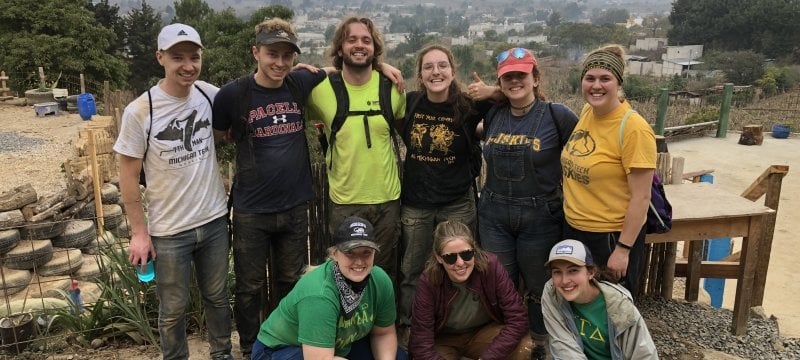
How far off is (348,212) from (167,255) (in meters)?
1.00

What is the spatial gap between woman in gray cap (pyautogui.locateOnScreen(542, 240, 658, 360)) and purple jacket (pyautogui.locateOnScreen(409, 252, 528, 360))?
0.19 m

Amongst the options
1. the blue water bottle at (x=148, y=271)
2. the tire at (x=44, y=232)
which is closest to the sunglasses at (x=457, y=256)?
the blue water bottle at (x=148, y=271)

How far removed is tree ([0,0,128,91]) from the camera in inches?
905

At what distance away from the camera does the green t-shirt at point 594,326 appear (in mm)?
3070

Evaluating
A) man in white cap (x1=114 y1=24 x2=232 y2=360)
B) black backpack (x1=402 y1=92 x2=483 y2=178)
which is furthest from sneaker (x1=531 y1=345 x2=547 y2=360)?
man in white cap (x1=114 y1=24 x2=232 y2=360)

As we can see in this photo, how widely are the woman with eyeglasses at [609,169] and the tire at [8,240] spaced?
30.3 feet

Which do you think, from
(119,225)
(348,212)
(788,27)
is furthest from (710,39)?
(348,212)

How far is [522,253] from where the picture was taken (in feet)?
11.4

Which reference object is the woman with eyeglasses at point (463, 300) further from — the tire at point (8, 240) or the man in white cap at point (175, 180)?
the tire at point (8, 240)

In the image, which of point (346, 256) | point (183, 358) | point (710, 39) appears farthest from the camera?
point (710, 39)

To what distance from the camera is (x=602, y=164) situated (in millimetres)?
3064

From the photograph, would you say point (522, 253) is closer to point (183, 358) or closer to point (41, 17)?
point (183, 358)

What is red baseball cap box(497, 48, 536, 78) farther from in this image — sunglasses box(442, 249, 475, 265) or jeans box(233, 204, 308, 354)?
jeans box(233, 204, 308, 354)

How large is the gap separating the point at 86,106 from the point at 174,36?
18780 millimetres
